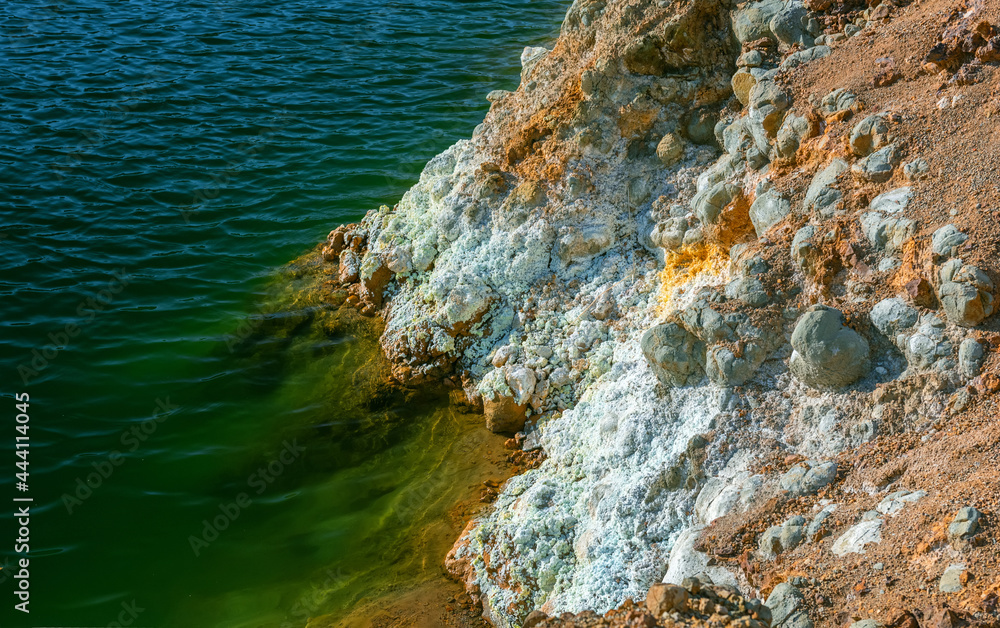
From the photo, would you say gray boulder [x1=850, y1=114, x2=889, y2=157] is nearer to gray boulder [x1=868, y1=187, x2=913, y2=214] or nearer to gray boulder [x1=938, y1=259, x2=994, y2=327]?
gray boulder [x1=868, y1=187, x2=913, y2=214]

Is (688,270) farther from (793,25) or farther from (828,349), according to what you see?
(793,25)

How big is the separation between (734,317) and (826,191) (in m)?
1.24

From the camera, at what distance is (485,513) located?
7.04 meters

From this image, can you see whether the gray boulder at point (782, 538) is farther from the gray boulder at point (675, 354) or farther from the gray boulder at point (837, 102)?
the gray boulder at point (837, 102)

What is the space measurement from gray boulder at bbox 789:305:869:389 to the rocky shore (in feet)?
0.06

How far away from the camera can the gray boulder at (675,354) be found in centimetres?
608

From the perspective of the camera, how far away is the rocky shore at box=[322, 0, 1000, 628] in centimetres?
453

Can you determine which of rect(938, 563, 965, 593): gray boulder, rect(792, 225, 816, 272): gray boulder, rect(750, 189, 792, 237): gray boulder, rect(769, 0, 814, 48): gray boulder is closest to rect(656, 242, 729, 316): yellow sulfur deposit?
rect(750, 189, 792, 237): gray boulder

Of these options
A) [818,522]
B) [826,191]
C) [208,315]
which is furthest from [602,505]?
[208,315]

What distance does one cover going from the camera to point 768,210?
20.7 feet

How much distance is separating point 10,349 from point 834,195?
9272 millimetres

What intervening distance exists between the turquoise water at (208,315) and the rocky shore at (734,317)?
1143 millimetres

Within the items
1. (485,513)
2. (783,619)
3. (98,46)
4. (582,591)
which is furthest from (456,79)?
(783,619)

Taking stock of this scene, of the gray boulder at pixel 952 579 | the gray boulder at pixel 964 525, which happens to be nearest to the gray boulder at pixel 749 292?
the gray boulder at pixel 964 525
